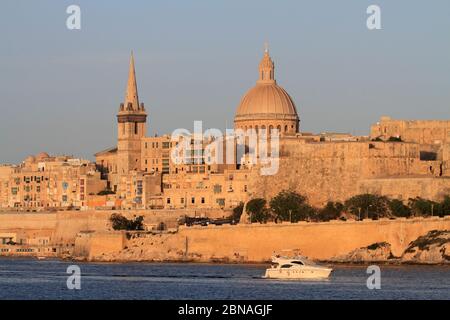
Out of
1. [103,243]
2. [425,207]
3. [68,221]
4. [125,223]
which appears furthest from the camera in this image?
[68,221]

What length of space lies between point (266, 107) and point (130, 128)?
9.82 m

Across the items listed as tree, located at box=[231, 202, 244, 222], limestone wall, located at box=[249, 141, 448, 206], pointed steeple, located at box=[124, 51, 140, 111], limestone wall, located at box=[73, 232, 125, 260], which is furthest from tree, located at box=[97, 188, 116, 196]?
limestone wall, located at box=[73, 232, 125, 260]

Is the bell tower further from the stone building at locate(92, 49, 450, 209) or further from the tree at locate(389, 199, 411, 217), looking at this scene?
the tree at locate(389, 199, 411, 217)

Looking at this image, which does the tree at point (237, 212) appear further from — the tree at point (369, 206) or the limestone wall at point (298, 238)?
the tree at point (369, 206)

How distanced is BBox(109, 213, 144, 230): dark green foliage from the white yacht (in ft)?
89.7

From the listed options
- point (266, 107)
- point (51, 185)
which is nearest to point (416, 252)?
point (266, 107)

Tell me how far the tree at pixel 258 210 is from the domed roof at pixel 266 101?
69.1ft

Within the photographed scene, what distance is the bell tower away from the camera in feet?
391

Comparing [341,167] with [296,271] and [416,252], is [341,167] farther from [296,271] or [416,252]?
[296,271]

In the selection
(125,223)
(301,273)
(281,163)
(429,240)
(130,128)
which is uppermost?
(130,128)

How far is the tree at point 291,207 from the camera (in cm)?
9062

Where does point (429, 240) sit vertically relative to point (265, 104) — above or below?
below

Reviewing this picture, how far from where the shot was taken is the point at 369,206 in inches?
3536
